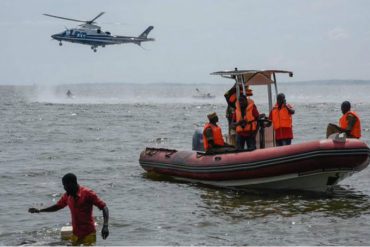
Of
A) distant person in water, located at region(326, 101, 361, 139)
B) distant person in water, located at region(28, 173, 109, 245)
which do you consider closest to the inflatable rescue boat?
distant person in water, located at region(326, 101, 361, 139)

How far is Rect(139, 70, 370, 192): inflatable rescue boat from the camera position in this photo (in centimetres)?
1255

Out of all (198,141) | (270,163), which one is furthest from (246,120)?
(198,141)

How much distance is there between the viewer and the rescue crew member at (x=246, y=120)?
13906 millimetres

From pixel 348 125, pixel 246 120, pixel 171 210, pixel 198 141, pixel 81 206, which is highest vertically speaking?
pixel 246 120

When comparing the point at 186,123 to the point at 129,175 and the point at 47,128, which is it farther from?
the point at 129,175

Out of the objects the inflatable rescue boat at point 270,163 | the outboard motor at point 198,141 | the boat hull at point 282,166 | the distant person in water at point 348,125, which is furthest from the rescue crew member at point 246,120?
the outboard motor at point 198,141

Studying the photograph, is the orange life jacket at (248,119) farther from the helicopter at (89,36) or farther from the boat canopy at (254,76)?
the helicopter at (89,36)

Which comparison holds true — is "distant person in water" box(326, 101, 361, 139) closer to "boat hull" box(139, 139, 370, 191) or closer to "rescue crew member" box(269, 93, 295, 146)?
"boat hull" box(139, 139, 370, 191)

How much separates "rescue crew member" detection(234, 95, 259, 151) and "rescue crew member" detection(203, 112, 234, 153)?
1.36 feet

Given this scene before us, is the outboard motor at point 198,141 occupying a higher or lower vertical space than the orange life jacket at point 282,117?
lower

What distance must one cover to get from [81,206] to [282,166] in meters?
5.85

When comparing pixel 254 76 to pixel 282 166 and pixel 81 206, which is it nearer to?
pixel 282 166

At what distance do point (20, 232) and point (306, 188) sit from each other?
5.77 metres

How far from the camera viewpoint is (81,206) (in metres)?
8.09
